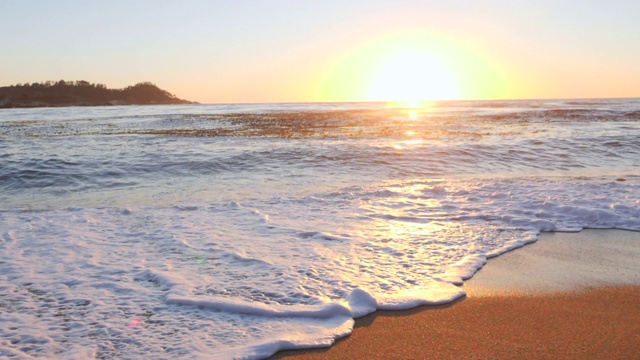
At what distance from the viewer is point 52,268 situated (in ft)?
17.1

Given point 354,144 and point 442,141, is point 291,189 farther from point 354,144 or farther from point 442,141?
point 442,141

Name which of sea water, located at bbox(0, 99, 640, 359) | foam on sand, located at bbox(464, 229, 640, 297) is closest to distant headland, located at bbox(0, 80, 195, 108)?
sea water, located at bbox(0, 99, 640, 359)

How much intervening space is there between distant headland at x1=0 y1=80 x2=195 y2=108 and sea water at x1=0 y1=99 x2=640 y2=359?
82907 millimetres

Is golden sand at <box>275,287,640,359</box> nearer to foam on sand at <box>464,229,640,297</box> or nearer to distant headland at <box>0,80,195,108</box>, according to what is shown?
foam on sand at <box>464,229,640,297</box>

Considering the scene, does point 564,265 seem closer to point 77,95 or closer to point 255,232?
point 255,232

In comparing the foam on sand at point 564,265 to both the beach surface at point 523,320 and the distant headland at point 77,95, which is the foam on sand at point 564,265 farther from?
the distant headland at point 77,95

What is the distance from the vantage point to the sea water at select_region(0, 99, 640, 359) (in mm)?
3861

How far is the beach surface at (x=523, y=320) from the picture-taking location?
3404 mm

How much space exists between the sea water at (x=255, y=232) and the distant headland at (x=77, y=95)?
82.9 metres

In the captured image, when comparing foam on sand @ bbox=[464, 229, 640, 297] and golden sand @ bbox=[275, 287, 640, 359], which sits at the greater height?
foam on sand @ bbox=[464, 229, 640, 297]

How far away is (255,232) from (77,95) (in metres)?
105

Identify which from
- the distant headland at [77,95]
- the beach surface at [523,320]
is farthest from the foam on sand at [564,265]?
the distant headland at [77,95]

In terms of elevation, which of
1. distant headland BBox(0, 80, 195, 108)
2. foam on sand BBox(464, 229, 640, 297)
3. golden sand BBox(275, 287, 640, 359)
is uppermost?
distant headland BBox(0, 80, 195, 108)

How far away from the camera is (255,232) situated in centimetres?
664
